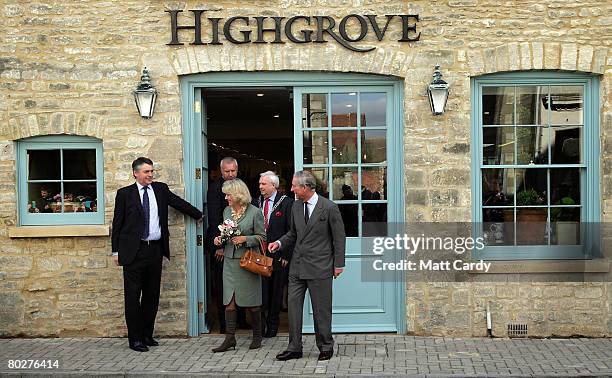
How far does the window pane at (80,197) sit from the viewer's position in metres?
9.35

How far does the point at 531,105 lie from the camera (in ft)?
30.5

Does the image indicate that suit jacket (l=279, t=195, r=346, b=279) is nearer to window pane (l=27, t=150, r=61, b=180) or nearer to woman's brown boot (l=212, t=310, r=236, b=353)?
woman's brown boot (l=212, t=310, r=236, b=353)

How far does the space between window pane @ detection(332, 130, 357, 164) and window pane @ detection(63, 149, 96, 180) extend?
2.82 meters

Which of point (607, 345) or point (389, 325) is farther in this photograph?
point (389, 325)

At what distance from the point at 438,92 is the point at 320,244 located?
2.28 m

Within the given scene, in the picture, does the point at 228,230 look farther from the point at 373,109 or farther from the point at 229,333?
the point at 373,109

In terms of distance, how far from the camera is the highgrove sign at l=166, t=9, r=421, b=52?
905 centimetres

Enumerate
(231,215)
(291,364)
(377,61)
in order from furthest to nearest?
1. (377,61)
2. (231,215)
3. (291,364)

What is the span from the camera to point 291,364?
26.1ft

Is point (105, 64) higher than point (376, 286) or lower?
higher

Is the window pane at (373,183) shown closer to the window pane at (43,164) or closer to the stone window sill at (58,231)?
the stone window sill at (58,231)

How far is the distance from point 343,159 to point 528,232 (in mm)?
2325

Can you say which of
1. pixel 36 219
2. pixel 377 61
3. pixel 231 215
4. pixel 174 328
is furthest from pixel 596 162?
pixel 36 219

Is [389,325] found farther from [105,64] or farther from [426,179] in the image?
[105,64]
